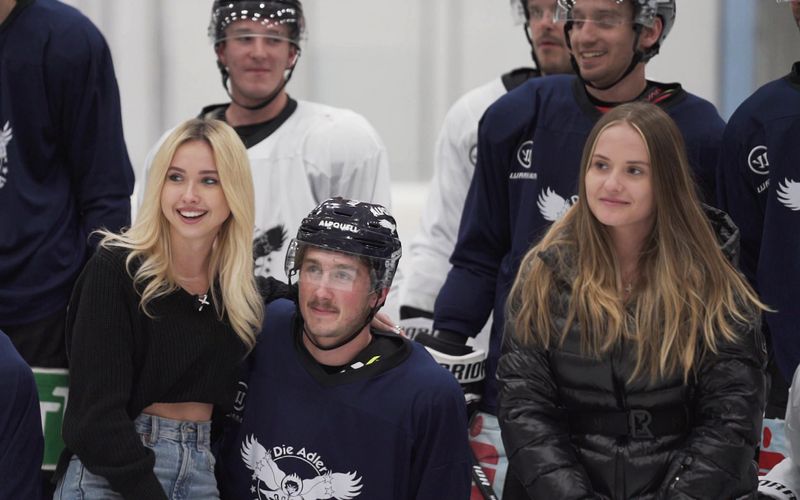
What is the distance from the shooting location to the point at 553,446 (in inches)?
103

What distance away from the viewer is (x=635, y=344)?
2652mm

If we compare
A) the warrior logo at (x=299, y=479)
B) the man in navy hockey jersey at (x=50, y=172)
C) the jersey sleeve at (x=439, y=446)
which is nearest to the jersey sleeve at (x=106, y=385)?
the warrior logo at (x=299, y=479)

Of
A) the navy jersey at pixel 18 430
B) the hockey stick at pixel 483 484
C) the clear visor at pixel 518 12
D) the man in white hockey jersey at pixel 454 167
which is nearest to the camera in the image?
the navy jersey at pixel 18 430

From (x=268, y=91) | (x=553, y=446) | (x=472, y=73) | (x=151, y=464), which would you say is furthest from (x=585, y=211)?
(x=472, y=73)

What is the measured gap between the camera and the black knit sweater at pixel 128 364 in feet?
8.53

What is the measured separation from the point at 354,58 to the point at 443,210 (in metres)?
1.34

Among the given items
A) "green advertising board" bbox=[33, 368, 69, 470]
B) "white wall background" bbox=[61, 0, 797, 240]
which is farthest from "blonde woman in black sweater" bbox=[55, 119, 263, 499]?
"white wall background" bbox=[61, 0, 797, 240]

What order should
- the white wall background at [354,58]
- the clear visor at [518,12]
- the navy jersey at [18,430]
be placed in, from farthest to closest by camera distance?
1. the white wall background at [354,58]
2. the clear visor at [518,12]
3. the navy jersey at [18,430]

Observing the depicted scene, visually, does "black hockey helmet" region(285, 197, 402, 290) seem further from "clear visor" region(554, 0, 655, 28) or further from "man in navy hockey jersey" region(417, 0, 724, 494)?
"clear visor" region(554, 0, 655, 28)

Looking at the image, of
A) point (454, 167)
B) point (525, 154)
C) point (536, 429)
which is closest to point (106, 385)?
point (536, 429)

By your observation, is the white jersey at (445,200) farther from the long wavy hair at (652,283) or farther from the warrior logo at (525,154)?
the long wavy hair at (652,283)

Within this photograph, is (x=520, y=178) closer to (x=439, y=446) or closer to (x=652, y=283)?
(x=652, y=283)

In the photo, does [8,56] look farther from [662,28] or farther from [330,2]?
[330,2]

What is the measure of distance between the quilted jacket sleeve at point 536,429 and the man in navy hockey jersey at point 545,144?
593 millimetres
